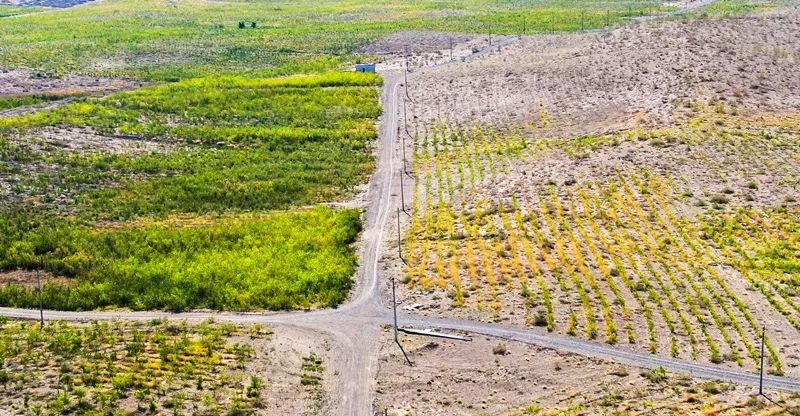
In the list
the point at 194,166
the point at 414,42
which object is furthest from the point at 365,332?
the point at 414,42

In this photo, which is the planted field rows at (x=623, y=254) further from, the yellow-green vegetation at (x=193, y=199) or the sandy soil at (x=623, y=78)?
the sandy soil at (x=623, y=78)

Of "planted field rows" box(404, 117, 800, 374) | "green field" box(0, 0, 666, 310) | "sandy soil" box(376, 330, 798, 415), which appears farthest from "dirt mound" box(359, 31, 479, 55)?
"sandy soil" box(376, 330, 798, 415)

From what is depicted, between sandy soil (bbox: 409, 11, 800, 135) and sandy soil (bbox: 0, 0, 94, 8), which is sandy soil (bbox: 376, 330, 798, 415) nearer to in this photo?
sandy soil (bbox: 409, 11, 800, 135)

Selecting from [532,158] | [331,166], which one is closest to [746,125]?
[532,158]

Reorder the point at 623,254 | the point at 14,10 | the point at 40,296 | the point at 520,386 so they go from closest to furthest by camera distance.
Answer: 1. the point at 520,386
2. the point at 40,296
3. the point at 623,254
4. the point at 14,10

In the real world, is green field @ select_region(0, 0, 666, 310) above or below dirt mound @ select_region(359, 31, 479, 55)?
below

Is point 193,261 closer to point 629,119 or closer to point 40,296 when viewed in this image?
point 40,296

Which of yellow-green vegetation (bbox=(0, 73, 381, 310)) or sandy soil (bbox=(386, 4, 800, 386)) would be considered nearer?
sandy soil (bbox=(386, 4, 800, 386))
